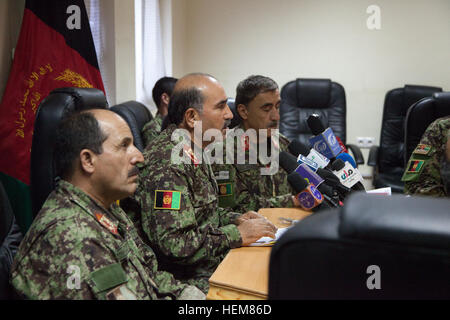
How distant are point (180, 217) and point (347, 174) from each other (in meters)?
0.61

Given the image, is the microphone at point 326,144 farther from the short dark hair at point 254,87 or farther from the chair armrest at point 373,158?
the chair armrest at point 373,158

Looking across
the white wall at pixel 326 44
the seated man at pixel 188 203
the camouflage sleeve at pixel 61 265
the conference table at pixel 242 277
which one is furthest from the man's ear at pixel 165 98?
the camouflage sleeve at pixel 61 265

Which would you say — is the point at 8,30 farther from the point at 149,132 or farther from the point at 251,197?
the point at 251,197

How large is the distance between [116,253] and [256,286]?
34cm

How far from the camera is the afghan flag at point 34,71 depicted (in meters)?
1.91

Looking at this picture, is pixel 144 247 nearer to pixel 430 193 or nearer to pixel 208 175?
pixel 208 175

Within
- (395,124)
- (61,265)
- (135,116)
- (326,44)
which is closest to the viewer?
(61,265)

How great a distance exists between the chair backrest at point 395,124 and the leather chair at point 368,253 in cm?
345

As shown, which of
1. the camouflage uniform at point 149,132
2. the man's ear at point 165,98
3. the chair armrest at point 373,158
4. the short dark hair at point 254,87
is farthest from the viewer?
the chair armrest at point 373,158

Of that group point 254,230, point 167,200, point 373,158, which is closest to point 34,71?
point 167,200

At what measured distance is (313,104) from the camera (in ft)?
12.4
